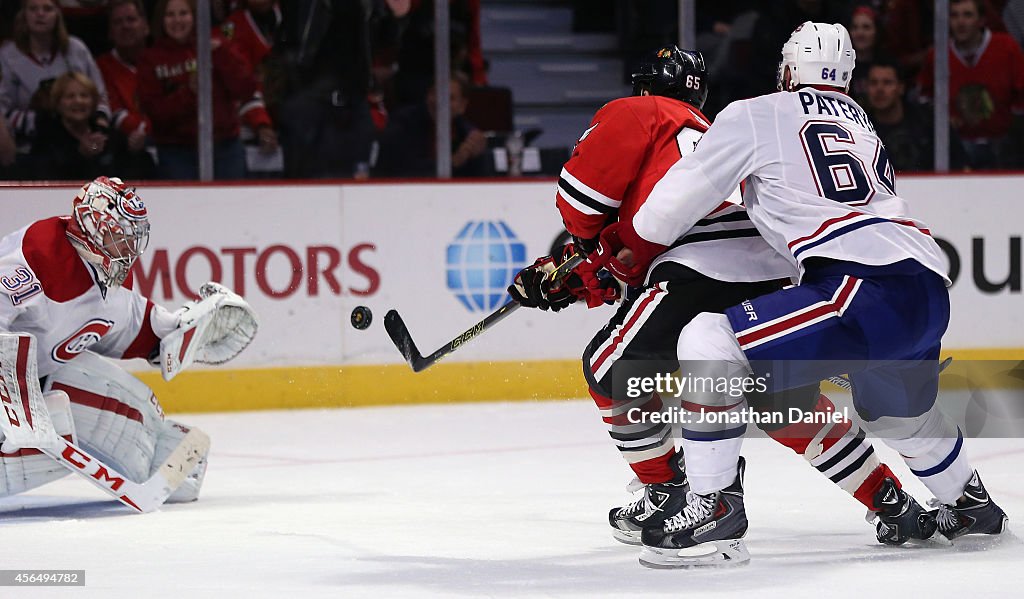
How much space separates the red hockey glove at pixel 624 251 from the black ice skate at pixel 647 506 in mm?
428

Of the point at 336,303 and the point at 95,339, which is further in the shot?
the point at 336,303

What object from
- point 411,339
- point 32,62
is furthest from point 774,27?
point 411,339

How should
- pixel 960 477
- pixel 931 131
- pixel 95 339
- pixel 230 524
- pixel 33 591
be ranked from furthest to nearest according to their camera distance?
1. pixel 931 131
2. pixel 95 339
3. pixel 230 524
4. pixel 960 477
5. pixel 33 591

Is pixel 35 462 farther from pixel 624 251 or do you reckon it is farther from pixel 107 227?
pixel 624 251

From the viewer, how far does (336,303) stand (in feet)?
19.9

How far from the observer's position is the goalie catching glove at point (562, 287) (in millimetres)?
3391

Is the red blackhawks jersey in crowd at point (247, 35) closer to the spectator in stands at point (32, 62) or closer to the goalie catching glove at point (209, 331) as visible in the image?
the spectator in stands at point (32, 62)

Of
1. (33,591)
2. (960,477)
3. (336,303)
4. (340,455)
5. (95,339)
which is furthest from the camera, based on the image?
(336,303)

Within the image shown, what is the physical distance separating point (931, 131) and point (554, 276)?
141 inches

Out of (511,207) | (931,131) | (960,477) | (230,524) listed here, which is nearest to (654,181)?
(960,477)

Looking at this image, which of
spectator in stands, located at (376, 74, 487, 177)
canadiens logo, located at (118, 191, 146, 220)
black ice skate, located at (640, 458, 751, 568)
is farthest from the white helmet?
spectator in stands, located at (376, 74, 487, 177)

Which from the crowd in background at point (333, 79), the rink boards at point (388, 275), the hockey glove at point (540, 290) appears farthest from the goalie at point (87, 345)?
the crowd in background at point (333, 79)

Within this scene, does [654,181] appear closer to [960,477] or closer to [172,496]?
[960,477]

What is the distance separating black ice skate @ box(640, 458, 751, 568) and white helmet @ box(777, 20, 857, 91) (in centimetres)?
79
